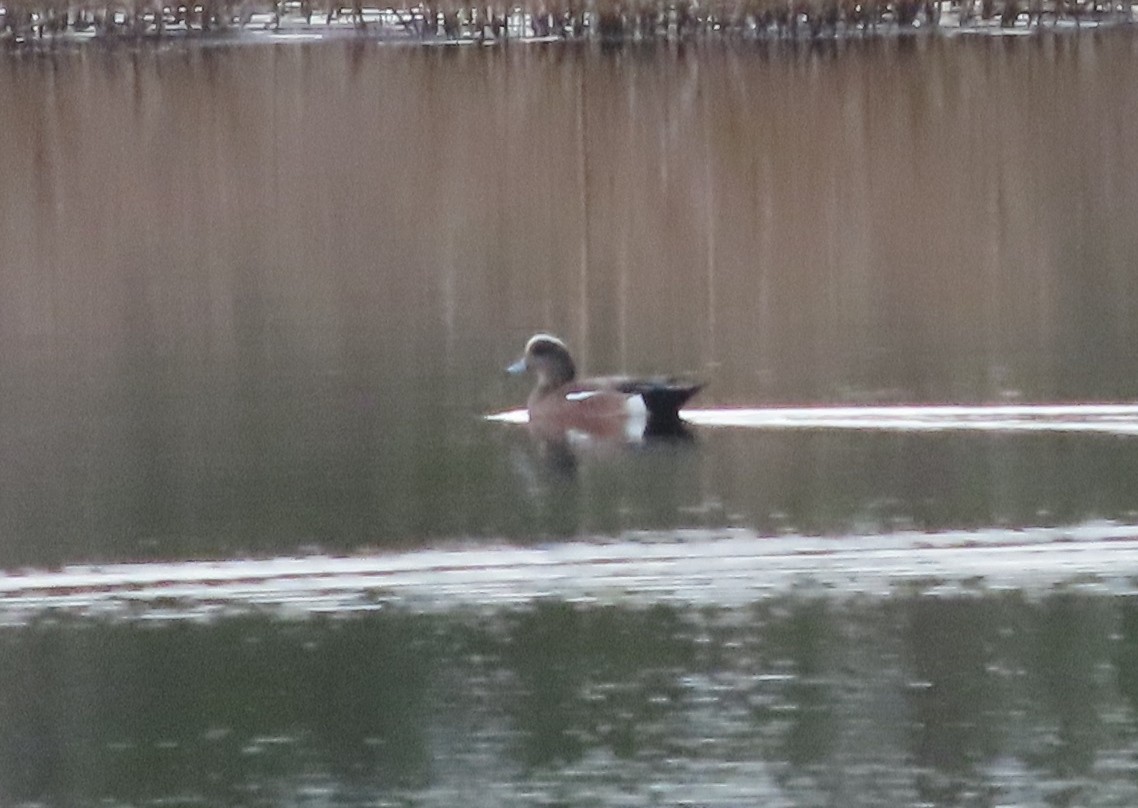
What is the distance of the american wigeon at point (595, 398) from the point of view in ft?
44.1

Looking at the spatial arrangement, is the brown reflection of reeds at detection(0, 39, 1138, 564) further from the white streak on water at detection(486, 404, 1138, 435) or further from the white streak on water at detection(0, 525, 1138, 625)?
the white streak on water at detection(0, 525, 1138, 625)

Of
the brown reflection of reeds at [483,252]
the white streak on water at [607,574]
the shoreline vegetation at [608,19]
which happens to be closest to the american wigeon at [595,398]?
the brown reflection of reeds at [483,252]

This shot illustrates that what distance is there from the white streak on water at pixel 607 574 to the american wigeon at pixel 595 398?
7.79 feet

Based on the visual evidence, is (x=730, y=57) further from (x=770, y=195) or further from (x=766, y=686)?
(x=766, y=686)

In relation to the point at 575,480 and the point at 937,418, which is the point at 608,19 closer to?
the point at 937,418

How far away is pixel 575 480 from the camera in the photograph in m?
12.6

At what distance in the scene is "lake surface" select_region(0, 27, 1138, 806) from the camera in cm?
849

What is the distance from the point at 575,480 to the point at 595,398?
108 cm

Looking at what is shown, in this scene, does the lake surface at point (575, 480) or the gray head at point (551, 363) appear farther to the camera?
the gray head at point (551, 363)

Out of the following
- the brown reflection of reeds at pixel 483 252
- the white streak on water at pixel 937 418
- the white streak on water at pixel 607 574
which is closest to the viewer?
the white streak on water at pixel 607 574

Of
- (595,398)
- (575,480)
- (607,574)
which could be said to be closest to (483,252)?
(595,398)

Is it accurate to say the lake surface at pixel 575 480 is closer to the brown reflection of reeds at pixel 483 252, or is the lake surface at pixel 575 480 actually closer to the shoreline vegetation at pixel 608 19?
the brown reflection of reeds at pixel 483 252

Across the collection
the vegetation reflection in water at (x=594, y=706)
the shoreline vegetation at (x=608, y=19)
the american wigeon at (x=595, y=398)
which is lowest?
the vegetation reflection in water at (x=594, y=706)

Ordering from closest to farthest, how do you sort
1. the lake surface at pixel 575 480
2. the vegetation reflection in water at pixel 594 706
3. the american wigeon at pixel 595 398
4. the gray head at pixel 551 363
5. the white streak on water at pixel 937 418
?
the vegetation reflection in water at pixel 594 706, the lake surface at pixel 575 480, the white streak on water at pixel 937 418, the american wigeon at pixel 595 398, the gray head at pixel 551 363
